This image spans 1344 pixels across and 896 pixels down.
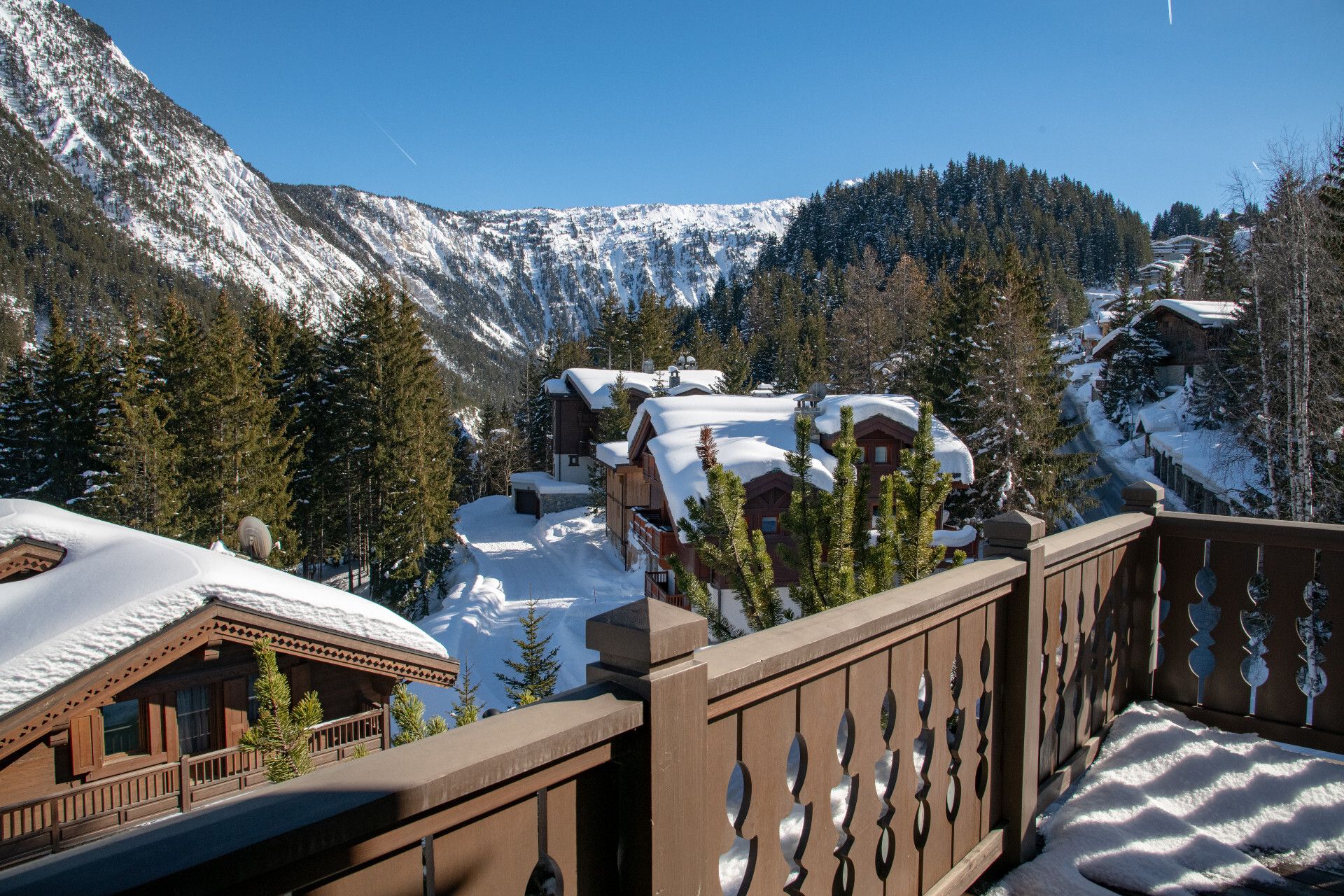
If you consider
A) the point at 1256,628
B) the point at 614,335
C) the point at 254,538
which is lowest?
the point at 254,538

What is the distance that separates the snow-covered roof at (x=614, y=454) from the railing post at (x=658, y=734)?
26303mm

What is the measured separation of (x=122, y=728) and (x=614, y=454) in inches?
840

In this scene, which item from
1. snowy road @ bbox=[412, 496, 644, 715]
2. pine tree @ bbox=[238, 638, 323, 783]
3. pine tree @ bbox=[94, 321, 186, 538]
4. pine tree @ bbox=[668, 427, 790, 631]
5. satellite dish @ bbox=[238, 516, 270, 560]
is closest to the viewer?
pine tree @ bbox=[238, 638, 323, 783]

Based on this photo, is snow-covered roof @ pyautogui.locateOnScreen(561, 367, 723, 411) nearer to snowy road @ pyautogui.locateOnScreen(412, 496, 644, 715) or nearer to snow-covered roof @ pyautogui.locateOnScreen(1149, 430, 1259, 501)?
snowy road @ pyautogui.locateOnScreen(412, 496, 644, 715)

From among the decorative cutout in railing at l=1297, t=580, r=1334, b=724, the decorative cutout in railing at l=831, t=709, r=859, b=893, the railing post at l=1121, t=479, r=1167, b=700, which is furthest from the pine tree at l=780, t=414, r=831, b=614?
the decorative cutout in railing at l=831, t=709, r=859, b=893

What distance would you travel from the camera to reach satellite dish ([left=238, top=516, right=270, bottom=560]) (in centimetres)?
1213

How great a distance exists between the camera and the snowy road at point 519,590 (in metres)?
17.6

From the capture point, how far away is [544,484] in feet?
128

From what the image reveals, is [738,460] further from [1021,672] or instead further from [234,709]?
[1021,672]

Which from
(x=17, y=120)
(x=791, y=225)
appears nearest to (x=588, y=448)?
(x=791, y=225)

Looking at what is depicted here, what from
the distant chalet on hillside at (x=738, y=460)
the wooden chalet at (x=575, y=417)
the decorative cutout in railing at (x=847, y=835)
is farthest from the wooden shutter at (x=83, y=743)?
the wooden chalet at (x=575, y=417)

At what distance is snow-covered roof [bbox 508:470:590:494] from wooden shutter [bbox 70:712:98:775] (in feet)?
97.3

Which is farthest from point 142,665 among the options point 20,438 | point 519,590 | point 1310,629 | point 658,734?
point 20,438

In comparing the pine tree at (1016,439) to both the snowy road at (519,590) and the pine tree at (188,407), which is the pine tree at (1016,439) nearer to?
the snowy road at (519,590)
